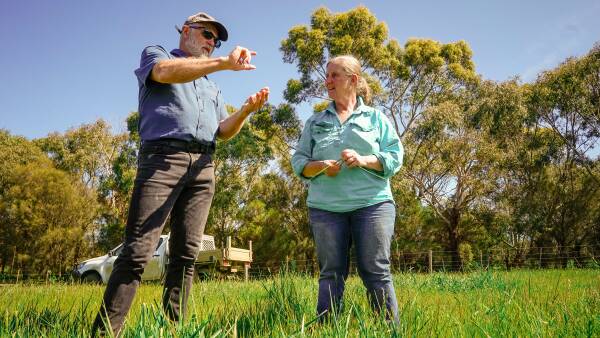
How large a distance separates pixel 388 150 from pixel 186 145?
3.89ft

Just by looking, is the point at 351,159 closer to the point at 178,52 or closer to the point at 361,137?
the point at 361,137

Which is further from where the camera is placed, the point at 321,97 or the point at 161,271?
the point at 321,97

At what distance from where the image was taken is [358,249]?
8.20 ft

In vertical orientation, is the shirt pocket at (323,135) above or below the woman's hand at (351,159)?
above

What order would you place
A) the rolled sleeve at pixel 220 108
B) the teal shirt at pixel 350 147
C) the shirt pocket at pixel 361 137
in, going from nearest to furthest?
the teal shirt at pixel 350 147 < the shirt pocket at pixel 361 137 < the rolled sleeve at pixel 220 108

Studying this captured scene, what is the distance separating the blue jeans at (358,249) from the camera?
2.42 metres

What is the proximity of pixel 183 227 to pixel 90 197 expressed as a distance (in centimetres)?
2717

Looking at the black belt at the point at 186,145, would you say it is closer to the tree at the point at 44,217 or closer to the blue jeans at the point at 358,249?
the blue jeans at the point at 358,249

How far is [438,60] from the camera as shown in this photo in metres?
21.8

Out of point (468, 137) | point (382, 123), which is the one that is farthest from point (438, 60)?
point (382, 123)

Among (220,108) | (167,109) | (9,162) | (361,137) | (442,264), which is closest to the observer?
(167,109)

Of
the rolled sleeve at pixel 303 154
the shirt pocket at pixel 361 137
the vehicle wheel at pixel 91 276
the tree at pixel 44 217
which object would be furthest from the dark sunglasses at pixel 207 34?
the tree at pixel 44 217

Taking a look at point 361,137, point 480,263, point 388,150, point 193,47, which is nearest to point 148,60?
point 193,47

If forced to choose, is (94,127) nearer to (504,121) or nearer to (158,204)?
(504,121)
